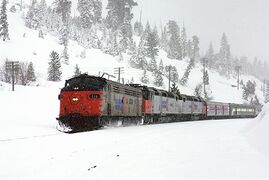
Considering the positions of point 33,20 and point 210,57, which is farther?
point 210,57

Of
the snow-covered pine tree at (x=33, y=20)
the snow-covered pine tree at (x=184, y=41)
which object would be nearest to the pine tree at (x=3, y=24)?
the snow-covered pine tree at (x=33, y=20)

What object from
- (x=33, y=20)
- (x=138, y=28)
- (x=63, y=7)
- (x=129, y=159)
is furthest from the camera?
(x=138, y=28)

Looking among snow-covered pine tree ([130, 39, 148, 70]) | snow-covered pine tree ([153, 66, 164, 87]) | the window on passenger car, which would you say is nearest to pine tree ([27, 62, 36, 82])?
snow-covered pine tree ([153, 66, 164, 87])

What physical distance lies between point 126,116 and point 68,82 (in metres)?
5.29

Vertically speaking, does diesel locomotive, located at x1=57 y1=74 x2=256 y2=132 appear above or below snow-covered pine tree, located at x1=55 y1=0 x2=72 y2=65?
below

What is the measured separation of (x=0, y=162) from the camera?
10023mm

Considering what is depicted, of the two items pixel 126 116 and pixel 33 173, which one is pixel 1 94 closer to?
pixel 126 116

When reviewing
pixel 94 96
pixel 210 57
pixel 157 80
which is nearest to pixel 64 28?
pixel 157 80

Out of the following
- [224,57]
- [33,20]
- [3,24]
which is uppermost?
[224,57]

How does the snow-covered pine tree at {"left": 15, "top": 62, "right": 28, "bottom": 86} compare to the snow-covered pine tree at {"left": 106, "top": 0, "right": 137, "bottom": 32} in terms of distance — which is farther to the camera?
the snow-covered pine tree at {"left": 106, "top": 0, "right": 137, "bottom": 32}

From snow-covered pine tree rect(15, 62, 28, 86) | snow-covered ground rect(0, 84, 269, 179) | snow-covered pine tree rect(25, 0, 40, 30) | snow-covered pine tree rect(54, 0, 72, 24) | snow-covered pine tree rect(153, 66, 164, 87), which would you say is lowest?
snow-covered ground rect(0, 84, 269, 179)

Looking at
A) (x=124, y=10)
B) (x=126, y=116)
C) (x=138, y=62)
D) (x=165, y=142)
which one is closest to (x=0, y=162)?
(x=165, y=142)

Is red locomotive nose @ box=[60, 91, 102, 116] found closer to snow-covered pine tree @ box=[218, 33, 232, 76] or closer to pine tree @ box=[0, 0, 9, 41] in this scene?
pine tree @ box=[0, 0, 9, 41]

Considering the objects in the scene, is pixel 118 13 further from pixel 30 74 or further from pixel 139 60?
pixel 30 74
